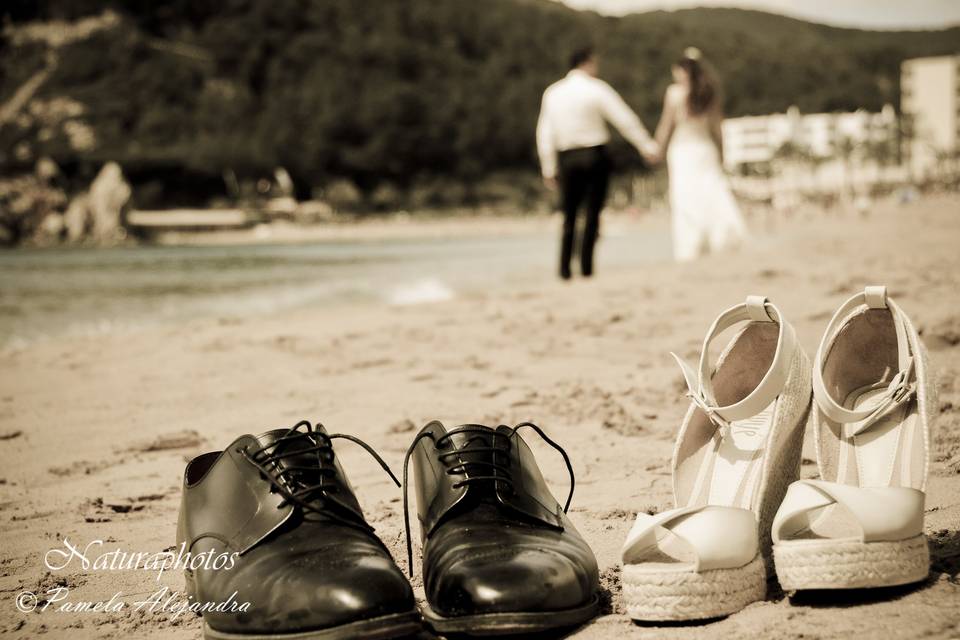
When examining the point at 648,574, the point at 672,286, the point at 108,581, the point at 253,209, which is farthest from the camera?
the point at 253,209

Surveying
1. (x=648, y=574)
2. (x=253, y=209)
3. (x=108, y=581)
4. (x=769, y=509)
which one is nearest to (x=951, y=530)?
(x=769, y=509)

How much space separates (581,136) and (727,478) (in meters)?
7.04

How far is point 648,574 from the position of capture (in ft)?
6.15

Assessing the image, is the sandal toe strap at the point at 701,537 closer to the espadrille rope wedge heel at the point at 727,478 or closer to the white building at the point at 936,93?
the espadrille rope wedge heel at the point at 727,478

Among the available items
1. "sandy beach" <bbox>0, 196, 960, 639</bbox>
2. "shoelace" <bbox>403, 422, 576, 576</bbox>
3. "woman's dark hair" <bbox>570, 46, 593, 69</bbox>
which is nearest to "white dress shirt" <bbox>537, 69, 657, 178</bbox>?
"woman's dark hair" <bbox>570, 46, 593, 69</bbox>

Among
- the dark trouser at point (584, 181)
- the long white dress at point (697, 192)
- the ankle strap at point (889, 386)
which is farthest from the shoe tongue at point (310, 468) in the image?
the long white dress at point (697, 192)

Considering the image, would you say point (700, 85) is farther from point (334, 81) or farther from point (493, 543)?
point (334, 81)

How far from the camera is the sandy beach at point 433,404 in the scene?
6.97 ft

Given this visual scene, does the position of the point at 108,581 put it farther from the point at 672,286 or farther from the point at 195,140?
the point at 195,140

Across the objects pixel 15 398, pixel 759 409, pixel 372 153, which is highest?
pixel 372 153

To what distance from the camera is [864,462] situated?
2.22m

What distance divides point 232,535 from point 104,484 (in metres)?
1.53

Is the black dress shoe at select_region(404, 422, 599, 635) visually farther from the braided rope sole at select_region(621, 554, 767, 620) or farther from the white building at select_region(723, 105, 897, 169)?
the white building at select_region(723, 105, 897, 169)

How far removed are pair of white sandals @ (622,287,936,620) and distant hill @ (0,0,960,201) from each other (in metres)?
86.2
